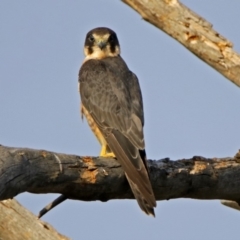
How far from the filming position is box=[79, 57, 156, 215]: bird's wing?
457 cm

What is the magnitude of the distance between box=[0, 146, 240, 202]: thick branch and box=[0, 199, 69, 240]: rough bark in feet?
1.75

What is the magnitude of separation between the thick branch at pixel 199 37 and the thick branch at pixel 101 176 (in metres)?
0.68

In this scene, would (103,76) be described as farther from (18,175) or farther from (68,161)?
(18,175)

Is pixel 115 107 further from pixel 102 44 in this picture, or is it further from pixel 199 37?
pixel 102 44

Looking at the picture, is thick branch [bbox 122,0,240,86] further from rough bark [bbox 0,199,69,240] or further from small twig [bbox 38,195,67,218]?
rough bark [bbox 0,199,69,240]

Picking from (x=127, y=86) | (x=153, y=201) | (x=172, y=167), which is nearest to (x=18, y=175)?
(x=153, y=201)

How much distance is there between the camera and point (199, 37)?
4926 millimetres

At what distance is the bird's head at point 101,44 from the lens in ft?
21.9

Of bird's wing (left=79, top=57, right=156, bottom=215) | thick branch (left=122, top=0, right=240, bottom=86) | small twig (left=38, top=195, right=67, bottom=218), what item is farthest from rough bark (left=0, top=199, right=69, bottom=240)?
thick branch (left=122, top=0, right=240, bottom=86)

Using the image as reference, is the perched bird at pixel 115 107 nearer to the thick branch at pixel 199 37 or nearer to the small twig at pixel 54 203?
the small twig at pixel 54 203

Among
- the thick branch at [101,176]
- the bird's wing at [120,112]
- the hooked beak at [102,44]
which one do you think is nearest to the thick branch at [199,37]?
the thick branch at [101,176]

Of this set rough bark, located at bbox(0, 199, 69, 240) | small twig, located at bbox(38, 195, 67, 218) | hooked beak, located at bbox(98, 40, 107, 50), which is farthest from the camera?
hooked beak, located at bbox(98, 40, 107, 50)

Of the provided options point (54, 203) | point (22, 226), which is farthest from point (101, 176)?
point (22, 226)

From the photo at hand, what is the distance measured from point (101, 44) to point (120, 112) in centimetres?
130
